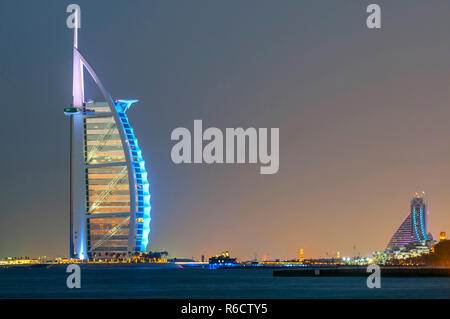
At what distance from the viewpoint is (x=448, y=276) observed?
175125 millimetres
